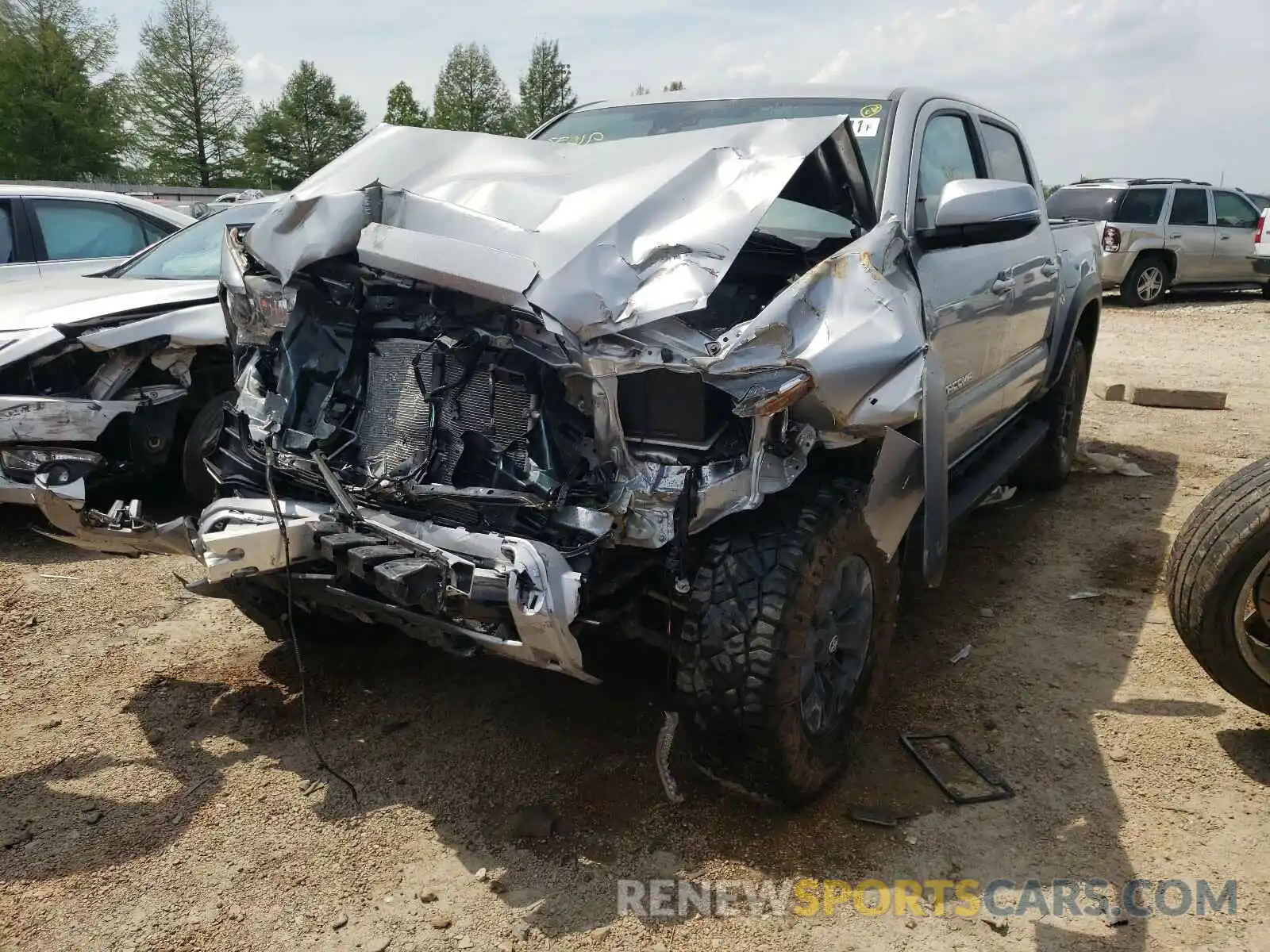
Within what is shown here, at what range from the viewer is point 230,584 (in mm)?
3004

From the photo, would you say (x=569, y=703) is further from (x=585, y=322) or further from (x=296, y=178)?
(x=296, y=178)

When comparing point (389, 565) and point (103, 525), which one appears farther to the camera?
point (103, 525)

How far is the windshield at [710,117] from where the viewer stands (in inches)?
137

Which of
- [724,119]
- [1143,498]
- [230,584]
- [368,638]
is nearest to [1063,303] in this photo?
[1143,498]

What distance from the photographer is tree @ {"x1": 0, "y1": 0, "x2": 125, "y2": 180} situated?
3884 centimetres

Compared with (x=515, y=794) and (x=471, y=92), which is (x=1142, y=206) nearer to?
(x=515, y=794)

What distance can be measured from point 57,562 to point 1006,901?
4.32m

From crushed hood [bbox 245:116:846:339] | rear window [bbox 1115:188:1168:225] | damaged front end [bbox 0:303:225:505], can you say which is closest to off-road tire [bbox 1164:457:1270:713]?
crushed hood [bbox 245:116:846:339]

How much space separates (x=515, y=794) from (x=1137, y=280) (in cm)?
1516

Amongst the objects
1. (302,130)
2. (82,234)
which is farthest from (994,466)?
(302,130)

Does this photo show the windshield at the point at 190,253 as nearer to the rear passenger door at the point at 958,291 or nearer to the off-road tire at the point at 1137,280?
the rear passenger door at the point at 958,291

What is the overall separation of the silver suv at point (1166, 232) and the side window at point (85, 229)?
12.4 meters

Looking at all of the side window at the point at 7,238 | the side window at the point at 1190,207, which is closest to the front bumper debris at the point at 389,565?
the side window at the point at 7,238

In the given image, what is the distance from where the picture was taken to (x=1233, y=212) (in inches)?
615
